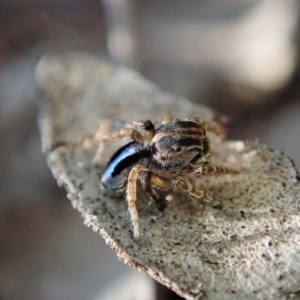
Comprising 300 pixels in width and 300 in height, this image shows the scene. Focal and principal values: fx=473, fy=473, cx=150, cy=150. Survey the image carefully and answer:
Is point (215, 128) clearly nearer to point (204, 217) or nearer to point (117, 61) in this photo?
point (204, 217)

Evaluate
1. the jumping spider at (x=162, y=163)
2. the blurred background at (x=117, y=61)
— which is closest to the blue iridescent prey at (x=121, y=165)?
the jumping spider at (x=162, y=163)

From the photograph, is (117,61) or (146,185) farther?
(117,61)

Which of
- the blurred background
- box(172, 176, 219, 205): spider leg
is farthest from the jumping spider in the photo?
the blurred background

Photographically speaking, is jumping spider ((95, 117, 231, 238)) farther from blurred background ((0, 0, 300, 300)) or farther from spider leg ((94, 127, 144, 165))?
blurred background ((0, 0, 300, 300))

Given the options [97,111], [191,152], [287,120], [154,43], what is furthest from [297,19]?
[191,152]

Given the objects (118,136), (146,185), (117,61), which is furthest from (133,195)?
(117,61)

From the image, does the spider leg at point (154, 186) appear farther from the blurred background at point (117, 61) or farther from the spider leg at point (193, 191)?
the blurred background at point (117, 61)

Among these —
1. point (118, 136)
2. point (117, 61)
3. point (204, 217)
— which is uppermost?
point (117, 61)
